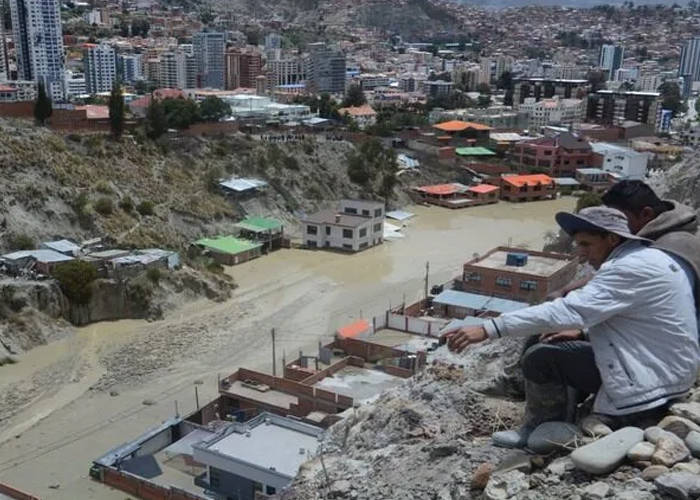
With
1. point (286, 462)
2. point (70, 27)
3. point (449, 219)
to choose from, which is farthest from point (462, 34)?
point (286, 462)

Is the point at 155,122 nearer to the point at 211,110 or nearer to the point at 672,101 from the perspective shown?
the point at 211,110

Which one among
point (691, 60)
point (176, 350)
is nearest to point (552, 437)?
point (176, 350)

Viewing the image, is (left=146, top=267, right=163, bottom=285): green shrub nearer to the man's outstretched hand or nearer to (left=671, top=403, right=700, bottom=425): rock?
the man's outstretched hand

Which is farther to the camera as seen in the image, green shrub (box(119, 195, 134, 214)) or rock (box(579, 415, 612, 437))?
green shrub (box(119, 195, 134, 214))

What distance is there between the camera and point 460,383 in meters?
3.31

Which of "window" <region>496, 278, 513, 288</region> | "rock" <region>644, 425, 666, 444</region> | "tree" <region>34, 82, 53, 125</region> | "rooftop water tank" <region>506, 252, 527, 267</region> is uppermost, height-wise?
"rock" <region>644, 425, 666, 444</region>

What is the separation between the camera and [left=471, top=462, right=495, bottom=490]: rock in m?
2.46

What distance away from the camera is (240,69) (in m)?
61.9

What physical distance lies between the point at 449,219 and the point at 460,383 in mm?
26145

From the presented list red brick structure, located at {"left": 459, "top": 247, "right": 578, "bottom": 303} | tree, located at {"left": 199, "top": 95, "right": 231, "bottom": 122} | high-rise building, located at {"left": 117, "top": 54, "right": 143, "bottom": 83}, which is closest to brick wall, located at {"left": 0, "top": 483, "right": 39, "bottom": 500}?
red brick structure, located at {"left": 459, "top": 247, "right": 578, "bottom": 303}

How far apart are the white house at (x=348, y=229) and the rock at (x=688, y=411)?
21102 millimetres

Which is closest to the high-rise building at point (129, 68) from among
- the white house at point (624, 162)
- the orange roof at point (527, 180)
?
the orange roof at point (527, 180)

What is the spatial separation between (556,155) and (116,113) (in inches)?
824

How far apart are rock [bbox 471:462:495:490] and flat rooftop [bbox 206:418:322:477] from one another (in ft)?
22.0
